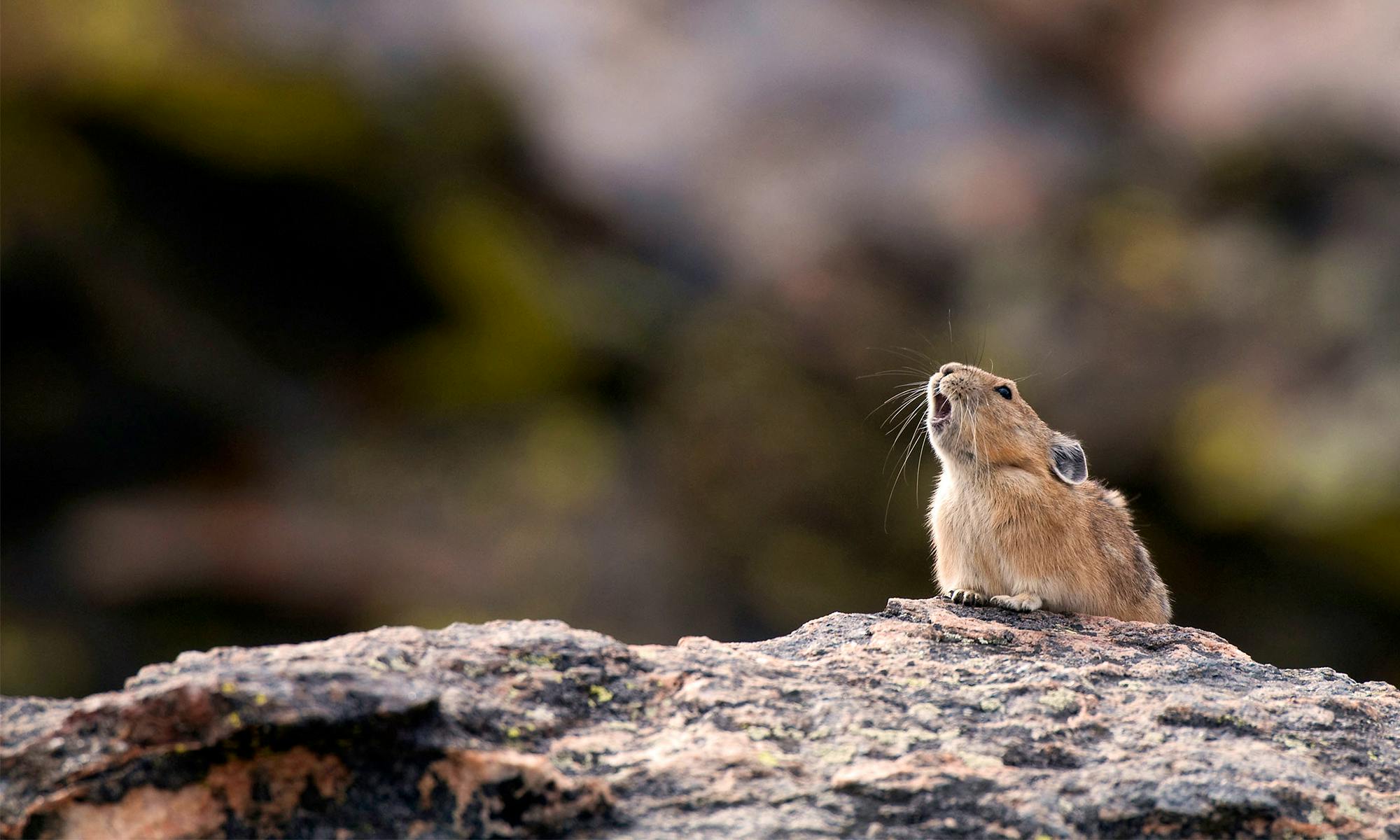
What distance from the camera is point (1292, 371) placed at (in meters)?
16.4

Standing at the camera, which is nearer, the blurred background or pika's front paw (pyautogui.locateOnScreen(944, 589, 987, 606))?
pika's front paw (pyautogui.locateOnScreen(944, 589, 987, 606))

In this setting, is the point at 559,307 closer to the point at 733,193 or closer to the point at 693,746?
the point at 733,193

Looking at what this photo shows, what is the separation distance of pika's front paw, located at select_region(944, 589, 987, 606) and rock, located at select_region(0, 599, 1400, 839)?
5.53 ft

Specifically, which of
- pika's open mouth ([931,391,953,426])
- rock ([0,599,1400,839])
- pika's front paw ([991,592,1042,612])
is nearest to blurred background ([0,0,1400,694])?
pika's open mouth ([931,391,953,426])

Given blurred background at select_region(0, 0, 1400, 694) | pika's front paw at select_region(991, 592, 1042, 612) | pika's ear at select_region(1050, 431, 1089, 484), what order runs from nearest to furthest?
1. pika's front paw at select_region(991, 592, 1042, 612)
2. pika's ear at select_region(1050, 431, 1089, 484)
3. blurred background at select_region(0, 0, 1400, 694)

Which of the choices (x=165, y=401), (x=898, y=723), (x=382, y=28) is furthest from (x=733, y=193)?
(x=898, y=723)

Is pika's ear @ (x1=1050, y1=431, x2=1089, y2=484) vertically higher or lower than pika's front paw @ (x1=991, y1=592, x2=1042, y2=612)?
higher

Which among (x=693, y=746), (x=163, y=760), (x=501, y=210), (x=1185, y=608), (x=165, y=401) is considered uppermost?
(x=501, y=210)

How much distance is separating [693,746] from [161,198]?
50.5 feet

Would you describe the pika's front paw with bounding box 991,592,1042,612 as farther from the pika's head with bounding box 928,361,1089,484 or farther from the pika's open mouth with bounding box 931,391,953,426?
the pika's open mouth with bounding box 931,391,953,426

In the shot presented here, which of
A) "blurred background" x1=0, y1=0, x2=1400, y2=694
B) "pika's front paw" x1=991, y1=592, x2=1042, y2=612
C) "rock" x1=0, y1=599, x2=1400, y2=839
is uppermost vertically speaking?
"blurred background" x1=0, y1=0, x2=1400, y2=694

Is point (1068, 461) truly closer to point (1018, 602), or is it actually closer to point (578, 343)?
point (1018, 602)

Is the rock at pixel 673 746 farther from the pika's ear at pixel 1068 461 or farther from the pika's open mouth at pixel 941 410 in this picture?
the pika's open mouth at pixel 941 410

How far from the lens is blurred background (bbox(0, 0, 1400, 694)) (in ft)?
54.4
